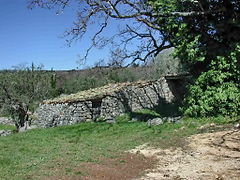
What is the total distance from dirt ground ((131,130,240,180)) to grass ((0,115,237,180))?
690mm

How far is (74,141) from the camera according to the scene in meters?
12.5

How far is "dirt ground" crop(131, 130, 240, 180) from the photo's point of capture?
663 cm

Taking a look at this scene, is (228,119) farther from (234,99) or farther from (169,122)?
(169,122)

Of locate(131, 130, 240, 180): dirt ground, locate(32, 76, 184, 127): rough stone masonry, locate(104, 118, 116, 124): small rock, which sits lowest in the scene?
locate(131, 130, 240, 180): dirt ground

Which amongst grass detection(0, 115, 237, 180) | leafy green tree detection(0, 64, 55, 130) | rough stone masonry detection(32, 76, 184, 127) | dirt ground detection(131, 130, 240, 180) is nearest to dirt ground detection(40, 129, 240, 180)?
dirt ground detection(131, 130, 240, 180)

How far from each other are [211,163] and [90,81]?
2943cm

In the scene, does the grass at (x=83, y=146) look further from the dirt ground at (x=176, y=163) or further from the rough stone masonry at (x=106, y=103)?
the rough stone masonry at (x=106, y=103)

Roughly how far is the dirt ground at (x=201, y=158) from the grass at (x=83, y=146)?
690 millimetres

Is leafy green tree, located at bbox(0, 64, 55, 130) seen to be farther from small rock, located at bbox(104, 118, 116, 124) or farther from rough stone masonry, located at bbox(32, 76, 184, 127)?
small rock, located at bbox(104, 118, 116, 124)

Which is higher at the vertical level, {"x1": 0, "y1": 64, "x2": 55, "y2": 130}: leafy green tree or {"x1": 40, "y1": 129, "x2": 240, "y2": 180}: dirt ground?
{"x1": 0, "y1": 64, "x2": 55, "y2": 130}: leafy green tree

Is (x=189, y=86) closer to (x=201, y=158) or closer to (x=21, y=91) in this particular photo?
(x=201, y=158)

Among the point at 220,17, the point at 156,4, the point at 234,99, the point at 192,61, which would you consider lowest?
the point at 234,99

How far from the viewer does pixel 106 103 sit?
18.7 metres

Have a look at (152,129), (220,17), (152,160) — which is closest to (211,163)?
(152,160)
